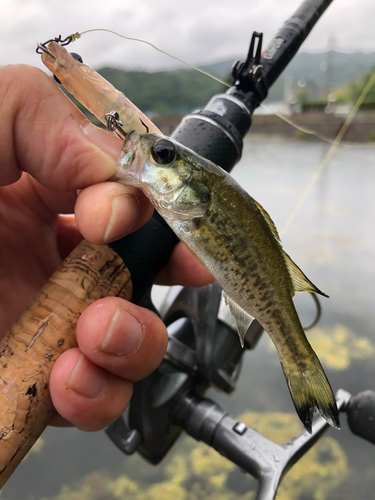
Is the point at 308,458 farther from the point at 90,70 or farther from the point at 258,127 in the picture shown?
the point at 258,127

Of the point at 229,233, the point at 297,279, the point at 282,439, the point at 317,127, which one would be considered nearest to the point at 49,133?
the point at 229,233

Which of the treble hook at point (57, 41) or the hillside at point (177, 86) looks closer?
the treble hook at point (57, 41)

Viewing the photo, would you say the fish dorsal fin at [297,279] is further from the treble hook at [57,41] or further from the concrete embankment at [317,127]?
the concrete embankment at [317,127]

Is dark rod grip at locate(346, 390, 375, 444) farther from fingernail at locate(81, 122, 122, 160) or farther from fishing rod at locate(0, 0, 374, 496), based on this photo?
fingernail at locate(81, 122, 122, 160)

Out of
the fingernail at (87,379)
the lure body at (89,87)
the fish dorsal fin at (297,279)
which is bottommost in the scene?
the fingernail at (87,379)

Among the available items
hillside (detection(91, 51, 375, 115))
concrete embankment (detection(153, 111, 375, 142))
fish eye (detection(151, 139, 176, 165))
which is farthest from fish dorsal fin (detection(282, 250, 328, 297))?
concrete embankment (detection(153, 111, 375, 142))

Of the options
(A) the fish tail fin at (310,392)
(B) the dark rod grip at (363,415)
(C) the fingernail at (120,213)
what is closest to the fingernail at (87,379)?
(C) the fingernail at (120,213)

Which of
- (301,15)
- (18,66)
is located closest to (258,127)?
(301,15)
